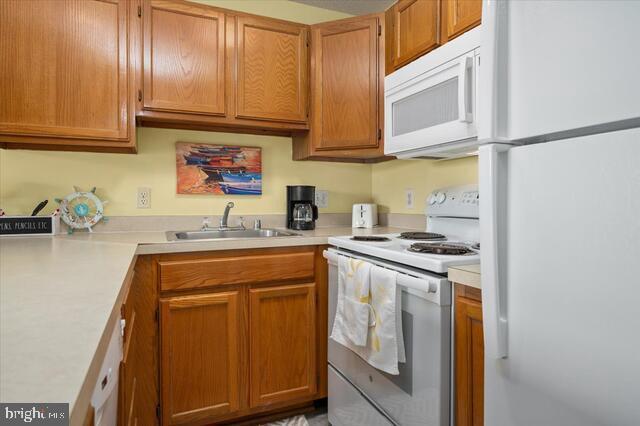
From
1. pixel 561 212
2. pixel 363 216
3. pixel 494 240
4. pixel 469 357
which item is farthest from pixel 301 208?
pixel 561 212

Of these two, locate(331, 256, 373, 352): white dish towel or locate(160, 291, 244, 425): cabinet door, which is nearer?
locate(331, 256, 373, 352): white dish towel

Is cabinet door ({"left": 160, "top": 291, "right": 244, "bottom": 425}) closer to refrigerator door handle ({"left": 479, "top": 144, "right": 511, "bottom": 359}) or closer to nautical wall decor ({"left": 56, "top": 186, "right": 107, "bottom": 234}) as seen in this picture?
nautical wall decor ({"left": 56, "top": 186, "right": 107, "bottom": 234})

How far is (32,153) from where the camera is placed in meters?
1.90

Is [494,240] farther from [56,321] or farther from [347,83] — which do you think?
[347,83]

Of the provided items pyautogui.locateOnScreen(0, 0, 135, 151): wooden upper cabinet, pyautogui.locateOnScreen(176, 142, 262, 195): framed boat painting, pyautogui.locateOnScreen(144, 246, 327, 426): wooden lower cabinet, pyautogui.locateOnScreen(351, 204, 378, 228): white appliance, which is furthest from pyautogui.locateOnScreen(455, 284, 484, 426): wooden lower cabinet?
pyautogui.locateOnScreen(0, 0, 135, 151): wooden upper cabinet

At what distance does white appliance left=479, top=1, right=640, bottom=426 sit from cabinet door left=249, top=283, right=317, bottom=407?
1.09m

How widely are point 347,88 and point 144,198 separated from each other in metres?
1.34

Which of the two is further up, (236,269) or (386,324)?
(236,269)

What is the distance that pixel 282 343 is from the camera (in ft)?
5.99

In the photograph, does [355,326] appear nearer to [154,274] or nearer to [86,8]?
[154,274]

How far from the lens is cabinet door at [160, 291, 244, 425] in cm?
163

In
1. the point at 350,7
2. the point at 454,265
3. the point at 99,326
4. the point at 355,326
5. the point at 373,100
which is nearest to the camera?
the point at 99,326

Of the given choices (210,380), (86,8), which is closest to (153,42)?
(86,8)

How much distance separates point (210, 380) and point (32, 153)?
1.49 meters
